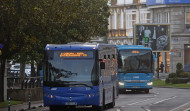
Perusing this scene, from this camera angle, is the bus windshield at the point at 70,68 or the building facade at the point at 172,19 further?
the building facade at the point at 172,19

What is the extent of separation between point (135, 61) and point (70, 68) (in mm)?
17962


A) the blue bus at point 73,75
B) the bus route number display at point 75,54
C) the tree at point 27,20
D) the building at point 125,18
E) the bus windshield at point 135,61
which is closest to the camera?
the blue bus at point 73,75

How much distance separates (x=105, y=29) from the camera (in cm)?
5303

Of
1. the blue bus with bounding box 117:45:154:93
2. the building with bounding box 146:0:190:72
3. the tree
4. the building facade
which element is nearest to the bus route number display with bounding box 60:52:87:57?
the tree

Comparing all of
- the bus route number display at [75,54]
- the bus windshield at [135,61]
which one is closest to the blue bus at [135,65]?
the bus windshield at [135,61]

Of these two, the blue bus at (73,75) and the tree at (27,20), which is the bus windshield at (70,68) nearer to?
the blue bus at (73,75)

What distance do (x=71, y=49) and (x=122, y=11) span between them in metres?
65.3

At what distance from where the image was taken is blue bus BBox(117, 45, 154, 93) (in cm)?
4550

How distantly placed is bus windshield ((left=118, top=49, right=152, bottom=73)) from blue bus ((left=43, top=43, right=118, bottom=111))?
1699 cm

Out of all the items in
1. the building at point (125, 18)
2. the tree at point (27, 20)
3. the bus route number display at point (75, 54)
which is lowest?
the bus route number display at point (75, 54)

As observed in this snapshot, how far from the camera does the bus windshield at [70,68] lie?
91.2ft

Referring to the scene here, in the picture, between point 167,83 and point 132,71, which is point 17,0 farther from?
point 167,83

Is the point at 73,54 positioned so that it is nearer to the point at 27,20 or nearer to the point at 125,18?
the point at 27,20

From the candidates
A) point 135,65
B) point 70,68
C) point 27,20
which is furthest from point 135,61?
point 70,68
